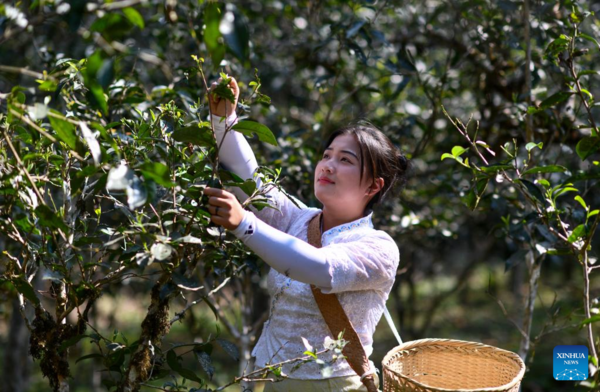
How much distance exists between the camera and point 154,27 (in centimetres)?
389

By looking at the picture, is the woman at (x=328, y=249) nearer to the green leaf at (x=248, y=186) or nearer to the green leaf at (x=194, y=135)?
the green leaf at (x=248, y=186)

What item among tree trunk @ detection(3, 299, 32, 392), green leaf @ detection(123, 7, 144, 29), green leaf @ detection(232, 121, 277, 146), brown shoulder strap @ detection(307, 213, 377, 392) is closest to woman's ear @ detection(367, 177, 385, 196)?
brown shoulder strap @ detection(307, 213, 377, 392)

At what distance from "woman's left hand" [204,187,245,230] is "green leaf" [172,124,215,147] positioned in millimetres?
124

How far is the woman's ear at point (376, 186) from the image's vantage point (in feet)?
→ 7.11

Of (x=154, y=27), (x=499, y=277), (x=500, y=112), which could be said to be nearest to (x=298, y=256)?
(x=500, y=112)

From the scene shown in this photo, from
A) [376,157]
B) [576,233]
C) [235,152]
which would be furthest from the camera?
[376,157]

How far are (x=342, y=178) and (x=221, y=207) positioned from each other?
0.61 metres

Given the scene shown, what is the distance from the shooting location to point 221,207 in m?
1.57

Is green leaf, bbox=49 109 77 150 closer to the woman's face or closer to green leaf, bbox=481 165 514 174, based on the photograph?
the woman's face

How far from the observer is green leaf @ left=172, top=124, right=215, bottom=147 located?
156 cm

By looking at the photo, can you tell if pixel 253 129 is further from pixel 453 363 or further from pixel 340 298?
pixel 453 363

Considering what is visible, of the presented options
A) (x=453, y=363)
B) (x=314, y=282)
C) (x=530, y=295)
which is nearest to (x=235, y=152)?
(x=314, y=282)

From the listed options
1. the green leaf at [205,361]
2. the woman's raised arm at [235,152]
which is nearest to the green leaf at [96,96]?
the woman's raised arm at [235,152]

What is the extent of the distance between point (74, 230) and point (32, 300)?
8.1 inches
